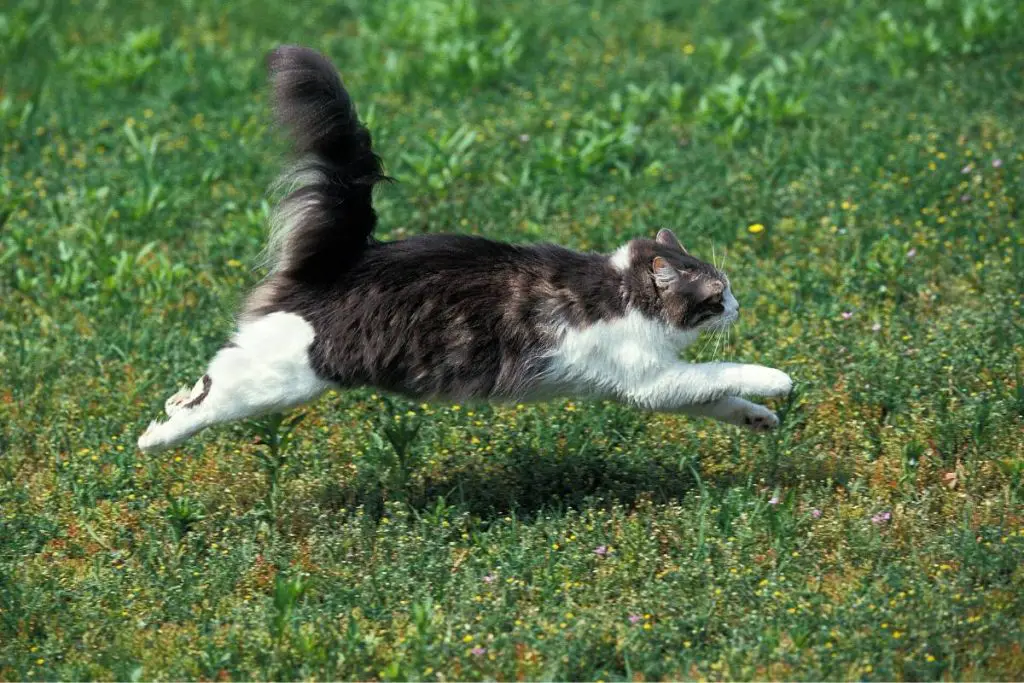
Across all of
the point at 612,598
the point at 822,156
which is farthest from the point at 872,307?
the point at 612,598

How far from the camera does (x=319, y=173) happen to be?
5.45 meters

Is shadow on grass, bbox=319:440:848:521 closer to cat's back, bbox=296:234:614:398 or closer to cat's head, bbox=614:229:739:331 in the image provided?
cat's back, bbox=296:234:614:398

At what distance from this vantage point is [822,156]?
865 cm

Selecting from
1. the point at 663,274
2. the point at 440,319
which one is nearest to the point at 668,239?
the point at 663,274

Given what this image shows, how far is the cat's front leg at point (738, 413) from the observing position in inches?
230

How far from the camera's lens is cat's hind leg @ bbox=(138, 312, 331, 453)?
217 inches

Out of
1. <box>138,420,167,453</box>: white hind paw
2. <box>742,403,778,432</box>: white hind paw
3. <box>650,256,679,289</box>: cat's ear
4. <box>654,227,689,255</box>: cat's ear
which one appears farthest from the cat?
<box>742,403,778,432</box>: white hind paw

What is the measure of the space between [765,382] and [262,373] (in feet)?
6.53

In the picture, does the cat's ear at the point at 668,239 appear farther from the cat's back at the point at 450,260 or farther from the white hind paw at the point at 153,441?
the white hind paw at the point at 153,441

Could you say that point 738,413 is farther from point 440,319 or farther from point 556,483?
point 440,319

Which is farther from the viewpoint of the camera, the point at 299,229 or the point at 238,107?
the point at 238,107

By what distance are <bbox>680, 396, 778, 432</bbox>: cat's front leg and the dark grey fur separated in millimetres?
396

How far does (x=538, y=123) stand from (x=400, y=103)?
1.11 m

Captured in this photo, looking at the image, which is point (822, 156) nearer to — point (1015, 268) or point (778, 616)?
point (1015, 268)
